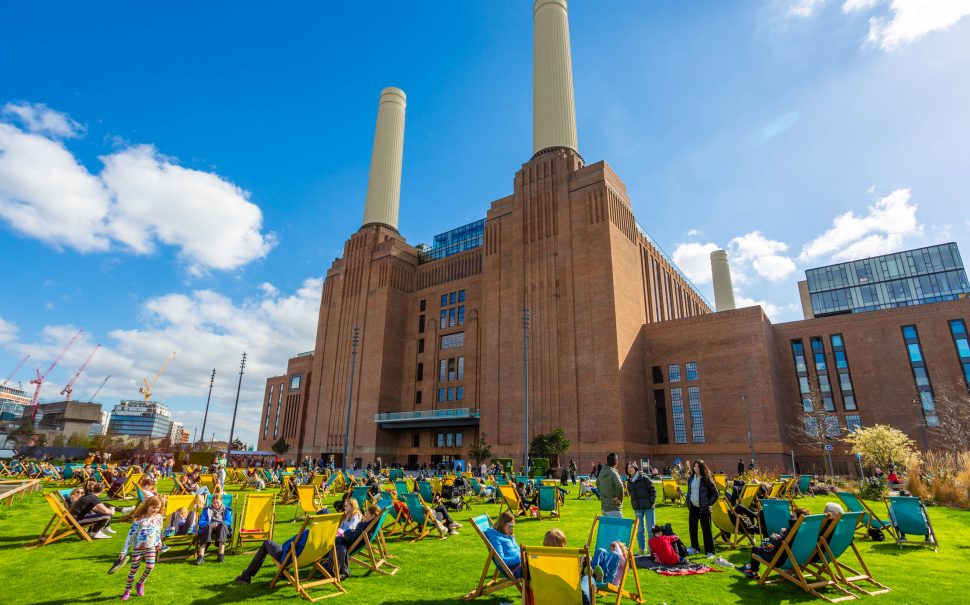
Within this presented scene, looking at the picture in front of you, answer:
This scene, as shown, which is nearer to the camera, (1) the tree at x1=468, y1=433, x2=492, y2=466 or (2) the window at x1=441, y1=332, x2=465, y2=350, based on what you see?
(1) the tree at x1=468, y1=433, x2=492, y2=466

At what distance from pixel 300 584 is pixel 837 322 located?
180ft

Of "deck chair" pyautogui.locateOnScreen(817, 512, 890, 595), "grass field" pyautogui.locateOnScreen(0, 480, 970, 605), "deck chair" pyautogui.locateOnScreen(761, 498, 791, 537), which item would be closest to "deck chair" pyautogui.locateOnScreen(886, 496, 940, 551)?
"grass field" pyautogui.locateOnScreen(0, 480, 970, 605)

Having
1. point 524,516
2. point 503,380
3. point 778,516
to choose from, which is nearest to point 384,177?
point 503,380

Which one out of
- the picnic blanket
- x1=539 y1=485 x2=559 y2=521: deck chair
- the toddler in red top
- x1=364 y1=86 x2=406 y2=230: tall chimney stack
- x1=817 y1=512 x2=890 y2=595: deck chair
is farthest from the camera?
x1=364 y1=86 x2=406 y2=230: tall chimney stack

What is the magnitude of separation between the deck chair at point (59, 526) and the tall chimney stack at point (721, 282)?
3413 inches

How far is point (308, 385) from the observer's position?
7838 cm

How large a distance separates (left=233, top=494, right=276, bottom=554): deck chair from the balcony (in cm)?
4497

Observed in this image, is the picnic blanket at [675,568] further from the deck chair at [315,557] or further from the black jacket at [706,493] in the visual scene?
the deck chair at [315,557]

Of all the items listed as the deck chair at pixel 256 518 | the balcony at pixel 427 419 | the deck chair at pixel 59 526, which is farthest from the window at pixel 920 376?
the deck chair at pixel 59 526

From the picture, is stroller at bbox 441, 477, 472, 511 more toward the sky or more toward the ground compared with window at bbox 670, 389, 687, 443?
more toward the ground

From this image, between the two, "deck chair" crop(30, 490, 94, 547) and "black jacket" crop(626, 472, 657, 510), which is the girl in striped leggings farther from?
"black jacket" crop(626, 472, 657, 510)

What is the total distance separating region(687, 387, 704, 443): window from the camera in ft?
153

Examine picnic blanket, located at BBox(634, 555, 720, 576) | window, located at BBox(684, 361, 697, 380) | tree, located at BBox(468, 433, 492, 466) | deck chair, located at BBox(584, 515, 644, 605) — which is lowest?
picnic blanket, located at BBox(634, 555, 720, 576)

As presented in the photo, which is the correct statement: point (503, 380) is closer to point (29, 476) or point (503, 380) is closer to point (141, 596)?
point (29, 476)
